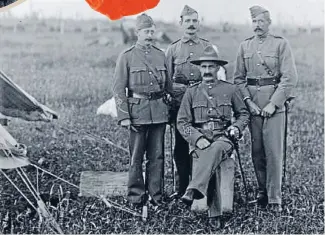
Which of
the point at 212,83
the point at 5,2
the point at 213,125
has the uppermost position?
the point at 5,2

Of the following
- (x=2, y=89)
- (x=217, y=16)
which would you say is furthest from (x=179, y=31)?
(x=2, y=89)

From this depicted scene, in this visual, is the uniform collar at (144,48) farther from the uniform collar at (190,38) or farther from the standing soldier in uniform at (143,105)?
the uniform collar at (190,38)

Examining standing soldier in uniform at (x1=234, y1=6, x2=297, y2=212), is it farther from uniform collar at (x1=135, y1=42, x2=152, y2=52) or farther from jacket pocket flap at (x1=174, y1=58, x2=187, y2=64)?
uniform collar at (x1=135, y1=42, x2=152, y2=52)

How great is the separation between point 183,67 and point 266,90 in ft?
1.44

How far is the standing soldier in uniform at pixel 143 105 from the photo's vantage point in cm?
337

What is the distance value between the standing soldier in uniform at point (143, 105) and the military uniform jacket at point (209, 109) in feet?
0.44

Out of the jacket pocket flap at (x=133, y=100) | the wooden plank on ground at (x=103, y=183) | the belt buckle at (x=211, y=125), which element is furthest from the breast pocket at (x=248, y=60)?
the wooden plank on ground at (x=103, y=183)

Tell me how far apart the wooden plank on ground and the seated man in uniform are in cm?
37

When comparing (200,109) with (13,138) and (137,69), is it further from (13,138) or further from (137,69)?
(13,138)

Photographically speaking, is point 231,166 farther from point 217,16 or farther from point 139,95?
point 217,16

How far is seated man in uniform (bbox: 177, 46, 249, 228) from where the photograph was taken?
3242 millimetres

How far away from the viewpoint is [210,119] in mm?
3309

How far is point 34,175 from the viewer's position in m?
3.45

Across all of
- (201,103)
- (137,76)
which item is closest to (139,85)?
(137,76)
